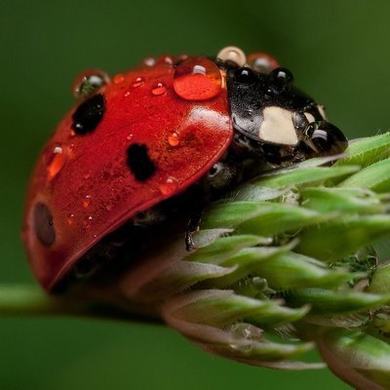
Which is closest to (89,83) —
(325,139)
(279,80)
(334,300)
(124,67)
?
(279,80)

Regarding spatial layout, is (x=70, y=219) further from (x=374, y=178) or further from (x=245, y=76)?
(x=374, y=178)

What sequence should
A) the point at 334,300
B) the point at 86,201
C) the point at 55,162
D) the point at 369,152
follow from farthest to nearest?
the point at 55,162, the point at 86,201, the point at 369,152, the point at 334,300

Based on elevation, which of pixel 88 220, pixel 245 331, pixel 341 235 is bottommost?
pixel 245 331

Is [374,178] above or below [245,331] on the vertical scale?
above

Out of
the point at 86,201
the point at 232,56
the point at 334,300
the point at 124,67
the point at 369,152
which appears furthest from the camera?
the point at 124,67

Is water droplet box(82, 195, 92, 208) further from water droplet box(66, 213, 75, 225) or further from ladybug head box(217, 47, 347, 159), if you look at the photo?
ladybug head box(217, 47, 347, 159)

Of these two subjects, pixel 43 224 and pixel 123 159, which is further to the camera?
pixel 43 224

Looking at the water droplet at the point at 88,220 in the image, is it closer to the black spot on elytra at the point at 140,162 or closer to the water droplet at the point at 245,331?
the black spot on elytra at the point at 140,162
